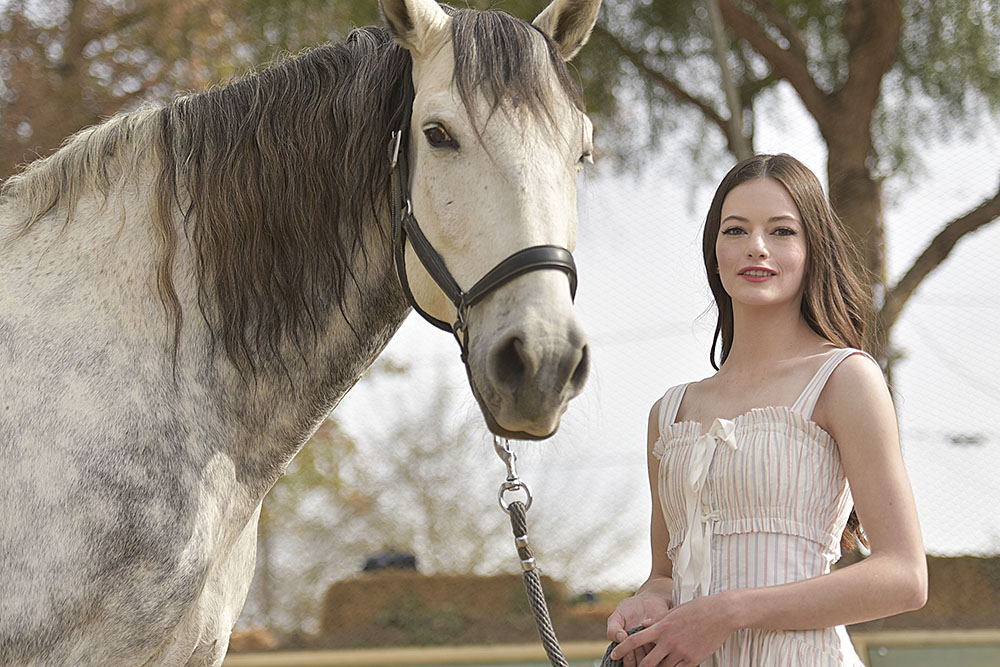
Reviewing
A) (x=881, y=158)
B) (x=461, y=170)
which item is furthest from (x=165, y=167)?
(x=881, y=158)

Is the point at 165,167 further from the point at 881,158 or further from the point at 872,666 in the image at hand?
the point at 881,158

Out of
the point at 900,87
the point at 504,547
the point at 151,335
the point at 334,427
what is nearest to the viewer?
the point at 151,335

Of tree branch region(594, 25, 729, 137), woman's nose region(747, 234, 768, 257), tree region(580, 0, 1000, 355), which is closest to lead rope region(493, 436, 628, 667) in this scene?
woman's nose region(747, 234, 768, 257)

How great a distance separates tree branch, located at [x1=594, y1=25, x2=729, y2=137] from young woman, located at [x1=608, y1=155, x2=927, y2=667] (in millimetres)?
4273

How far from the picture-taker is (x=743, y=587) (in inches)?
50.4

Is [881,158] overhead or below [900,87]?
below

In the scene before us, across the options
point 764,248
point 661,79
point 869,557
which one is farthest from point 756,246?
point 661,79

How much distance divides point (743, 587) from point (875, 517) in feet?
0.69

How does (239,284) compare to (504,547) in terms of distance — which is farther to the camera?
(504,547)

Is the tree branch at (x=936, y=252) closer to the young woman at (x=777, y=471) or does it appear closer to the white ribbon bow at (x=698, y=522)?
the young woman at (x=777, y=471)

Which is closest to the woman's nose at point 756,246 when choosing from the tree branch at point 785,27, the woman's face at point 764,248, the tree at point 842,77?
the woman's face at point 764,248

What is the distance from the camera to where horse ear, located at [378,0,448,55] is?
149 cm

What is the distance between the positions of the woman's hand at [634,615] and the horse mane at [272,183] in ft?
2.36

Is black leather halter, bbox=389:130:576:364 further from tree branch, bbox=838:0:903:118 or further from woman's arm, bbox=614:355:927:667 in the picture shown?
tree branch, bbox=838:0:903:118
